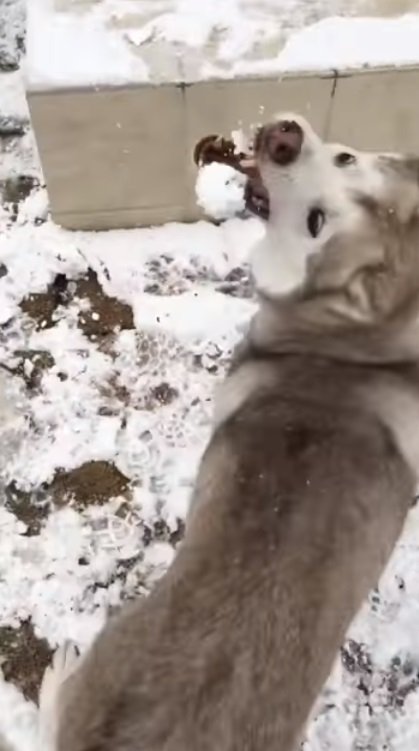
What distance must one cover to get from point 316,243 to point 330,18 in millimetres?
1228

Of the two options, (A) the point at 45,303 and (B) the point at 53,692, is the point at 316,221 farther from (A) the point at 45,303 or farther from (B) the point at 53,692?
(A) the point at 45,303

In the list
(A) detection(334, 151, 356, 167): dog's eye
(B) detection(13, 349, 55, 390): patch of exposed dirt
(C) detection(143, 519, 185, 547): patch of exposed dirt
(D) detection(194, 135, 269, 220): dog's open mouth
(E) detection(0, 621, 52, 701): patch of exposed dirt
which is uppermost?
(A) detection(334, 151, 356, 167): dog's eye

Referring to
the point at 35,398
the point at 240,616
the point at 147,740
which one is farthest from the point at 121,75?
the point at 147,740

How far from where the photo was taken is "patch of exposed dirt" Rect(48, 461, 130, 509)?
8.57ft

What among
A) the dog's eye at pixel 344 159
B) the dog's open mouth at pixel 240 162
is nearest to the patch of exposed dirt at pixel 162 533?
the dog's open mouth at pixel 240 162

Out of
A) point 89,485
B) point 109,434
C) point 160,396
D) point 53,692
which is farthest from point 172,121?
point 53,692

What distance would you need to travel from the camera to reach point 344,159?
72.4 inches

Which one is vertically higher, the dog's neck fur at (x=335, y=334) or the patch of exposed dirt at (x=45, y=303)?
the dog's neck fur at (x=335, y=334)

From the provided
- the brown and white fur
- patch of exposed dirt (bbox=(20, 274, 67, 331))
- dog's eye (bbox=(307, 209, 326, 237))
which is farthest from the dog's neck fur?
patch of exposed dirt (bbox=(20, 274, 67, 331))

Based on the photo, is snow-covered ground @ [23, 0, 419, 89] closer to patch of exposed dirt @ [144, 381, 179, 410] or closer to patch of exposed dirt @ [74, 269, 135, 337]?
patch of exposed dirt @ [74, 269, 135, 337]

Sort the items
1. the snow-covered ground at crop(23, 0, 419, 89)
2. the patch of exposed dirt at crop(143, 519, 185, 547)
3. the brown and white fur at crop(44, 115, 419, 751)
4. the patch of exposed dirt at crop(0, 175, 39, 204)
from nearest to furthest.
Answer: the brown and white fur at crop(44, 115, 419, 751) → the patch of exposed dirt at crop(143, 519, 185, 547) → the snow-covered ground at crop(23, 0, 419, 89) → the patch of exposed dirt at crop(0, 175, 39, 204)

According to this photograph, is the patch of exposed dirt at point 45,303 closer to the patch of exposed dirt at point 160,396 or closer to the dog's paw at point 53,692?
the patch of exposed dirt at point 160,396

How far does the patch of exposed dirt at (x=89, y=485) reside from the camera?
2.61m

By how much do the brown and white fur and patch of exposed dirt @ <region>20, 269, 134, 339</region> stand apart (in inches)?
30.7
